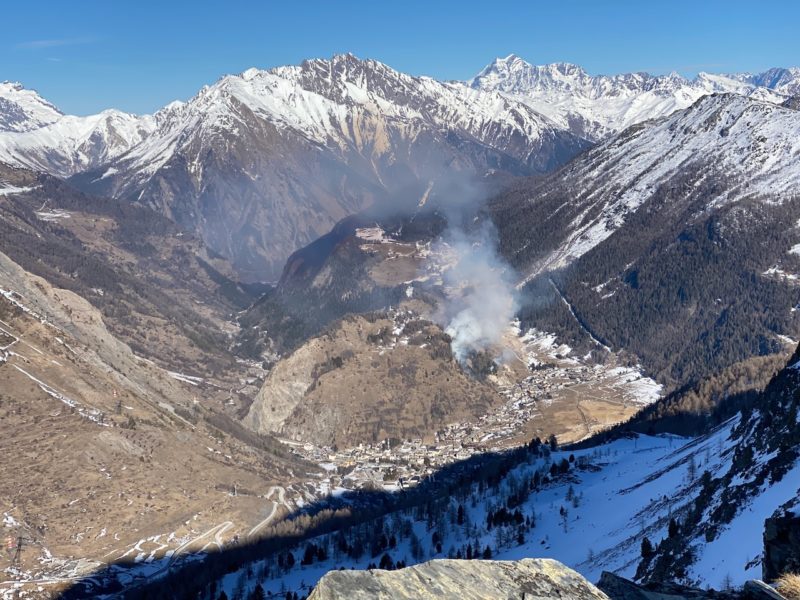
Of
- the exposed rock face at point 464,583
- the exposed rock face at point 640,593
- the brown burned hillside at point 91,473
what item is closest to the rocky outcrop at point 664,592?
the exposed rock face at point 640,593

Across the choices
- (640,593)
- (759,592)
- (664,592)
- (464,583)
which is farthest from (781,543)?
(464,583)

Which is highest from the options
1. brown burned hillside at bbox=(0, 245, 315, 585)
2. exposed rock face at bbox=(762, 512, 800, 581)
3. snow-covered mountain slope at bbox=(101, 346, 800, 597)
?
brown burned hillside at bbox=(0, 245, 315, 585)

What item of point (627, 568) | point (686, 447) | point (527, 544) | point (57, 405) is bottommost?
point (627, 568)

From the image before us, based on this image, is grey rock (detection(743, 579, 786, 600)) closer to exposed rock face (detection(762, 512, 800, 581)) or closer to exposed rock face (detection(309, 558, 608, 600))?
exposed rock face (detection(309, 558, 608, 600))

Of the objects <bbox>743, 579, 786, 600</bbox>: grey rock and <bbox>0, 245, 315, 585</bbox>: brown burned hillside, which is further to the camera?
<bbox>0, 245, 315, 585</bbox>: brown burned hillside

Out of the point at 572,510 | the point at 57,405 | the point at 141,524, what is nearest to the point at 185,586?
the point at 141,524

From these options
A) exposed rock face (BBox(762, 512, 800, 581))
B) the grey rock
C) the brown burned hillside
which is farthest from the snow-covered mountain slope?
the grey rock

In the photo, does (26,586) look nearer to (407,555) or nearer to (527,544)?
(407,555)
